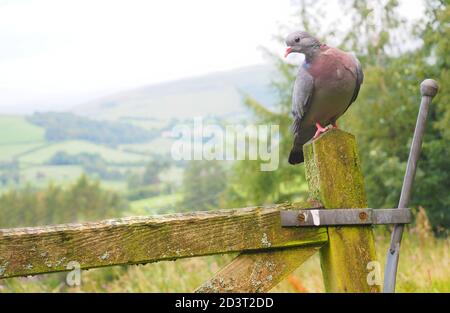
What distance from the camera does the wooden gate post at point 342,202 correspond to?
115 inches

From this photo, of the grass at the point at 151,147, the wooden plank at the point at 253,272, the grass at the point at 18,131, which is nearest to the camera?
the wooden plank at the point at 253,272

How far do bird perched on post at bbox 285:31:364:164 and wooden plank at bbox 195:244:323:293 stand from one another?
78cm

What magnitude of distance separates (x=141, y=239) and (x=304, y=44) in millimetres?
1455

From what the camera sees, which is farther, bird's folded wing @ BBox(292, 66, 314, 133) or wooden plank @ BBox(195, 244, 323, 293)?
bird's folded wing @ BBox(292, 66, 314, 133)

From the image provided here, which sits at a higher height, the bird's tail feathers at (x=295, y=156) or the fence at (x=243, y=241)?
the bird's tail feathers at (x=295, y=156)

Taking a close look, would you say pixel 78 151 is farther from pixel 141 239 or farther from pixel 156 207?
pixel 141 239

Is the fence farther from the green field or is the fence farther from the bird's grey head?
the green field

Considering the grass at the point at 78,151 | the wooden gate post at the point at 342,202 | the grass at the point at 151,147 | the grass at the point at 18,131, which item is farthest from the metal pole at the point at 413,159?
the grass at the point at 18,131

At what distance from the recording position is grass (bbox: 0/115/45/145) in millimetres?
78000

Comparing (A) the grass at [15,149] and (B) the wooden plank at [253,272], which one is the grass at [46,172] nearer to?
(A) the grass at [15,149]

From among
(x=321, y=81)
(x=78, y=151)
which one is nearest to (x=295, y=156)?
(x=321, y=81)

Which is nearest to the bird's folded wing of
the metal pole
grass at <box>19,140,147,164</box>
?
the metal pole

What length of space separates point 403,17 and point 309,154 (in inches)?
594

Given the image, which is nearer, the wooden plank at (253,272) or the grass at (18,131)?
the wooden plank at (253,272)
